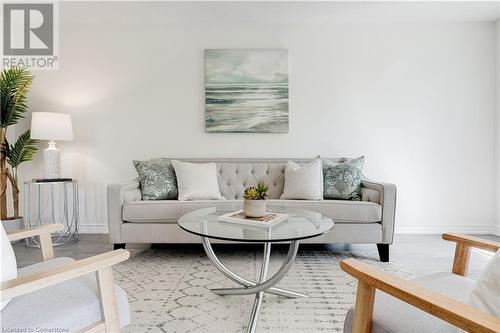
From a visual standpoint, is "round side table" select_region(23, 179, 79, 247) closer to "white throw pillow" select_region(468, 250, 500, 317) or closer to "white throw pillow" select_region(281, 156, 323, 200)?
"white throw pillow" select_region(281, 156, 323, 200)

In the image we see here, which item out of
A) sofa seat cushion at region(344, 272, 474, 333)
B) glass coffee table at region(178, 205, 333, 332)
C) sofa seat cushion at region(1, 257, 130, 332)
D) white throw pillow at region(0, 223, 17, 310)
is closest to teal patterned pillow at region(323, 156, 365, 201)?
glass coffee table at region(178, 205, 333, 332)

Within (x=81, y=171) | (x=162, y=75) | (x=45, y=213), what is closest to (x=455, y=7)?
(x=162, y=75)

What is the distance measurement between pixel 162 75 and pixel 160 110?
16.4 inches

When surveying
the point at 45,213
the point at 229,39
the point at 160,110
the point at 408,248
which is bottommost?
the point at 408,248

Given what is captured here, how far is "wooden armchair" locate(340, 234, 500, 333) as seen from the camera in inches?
26.5

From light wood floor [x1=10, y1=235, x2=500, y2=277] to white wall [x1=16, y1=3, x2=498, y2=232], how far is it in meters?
0.35

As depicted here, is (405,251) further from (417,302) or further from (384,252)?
(417,302)

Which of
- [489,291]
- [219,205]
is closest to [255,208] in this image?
[219,205]

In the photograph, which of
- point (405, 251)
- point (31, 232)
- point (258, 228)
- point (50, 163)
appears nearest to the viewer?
point (31, 232)

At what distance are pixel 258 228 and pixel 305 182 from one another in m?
1.38

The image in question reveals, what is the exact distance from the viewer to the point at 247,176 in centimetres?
324

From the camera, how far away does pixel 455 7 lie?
314cm

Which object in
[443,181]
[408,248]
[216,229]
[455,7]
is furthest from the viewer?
[443,181]

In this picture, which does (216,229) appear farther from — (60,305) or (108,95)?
(108,95)
